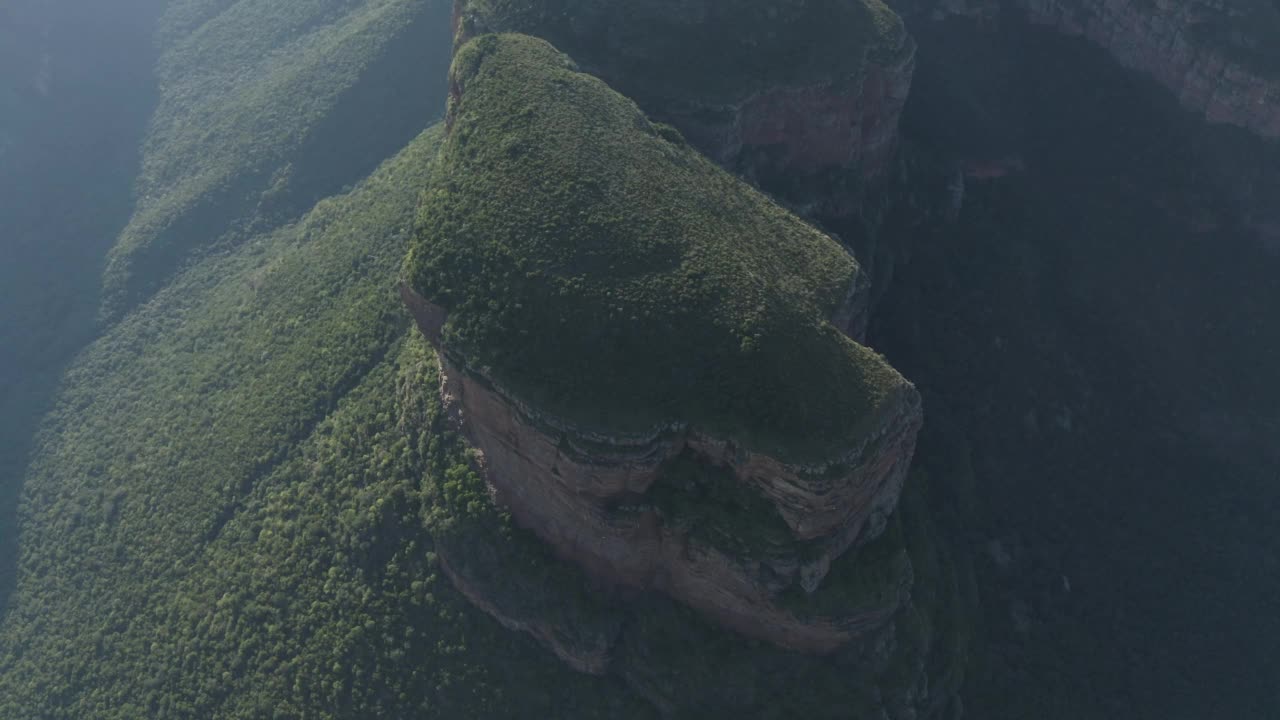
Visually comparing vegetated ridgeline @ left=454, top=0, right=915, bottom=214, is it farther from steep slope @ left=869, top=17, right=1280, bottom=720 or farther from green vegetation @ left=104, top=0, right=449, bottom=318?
green vegetation @ left=104, top=0, right=449, bottom=318

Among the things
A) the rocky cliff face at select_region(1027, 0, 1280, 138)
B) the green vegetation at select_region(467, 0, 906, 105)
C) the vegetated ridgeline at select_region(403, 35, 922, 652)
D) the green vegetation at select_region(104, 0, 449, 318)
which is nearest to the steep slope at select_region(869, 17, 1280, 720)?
the rocky cliff face at select_region(1027, 0, 1280, 138)

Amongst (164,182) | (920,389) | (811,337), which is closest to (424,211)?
(811,337)

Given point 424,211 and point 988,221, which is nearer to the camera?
point 424,211

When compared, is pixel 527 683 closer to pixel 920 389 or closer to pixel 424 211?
pixel 424 211

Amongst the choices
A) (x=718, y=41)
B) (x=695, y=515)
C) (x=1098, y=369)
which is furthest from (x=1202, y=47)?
(x=695, y=515)

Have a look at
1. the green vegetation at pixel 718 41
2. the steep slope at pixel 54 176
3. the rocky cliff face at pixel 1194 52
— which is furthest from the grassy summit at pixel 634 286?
the steep slope at pixel 54 176

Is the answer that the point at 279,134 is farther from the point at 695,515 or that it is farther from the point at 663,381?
the point at 695,515

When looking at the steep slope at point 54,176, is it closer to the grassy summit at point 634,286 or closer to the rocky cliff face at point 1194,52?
the grassy summit at point 634,286
